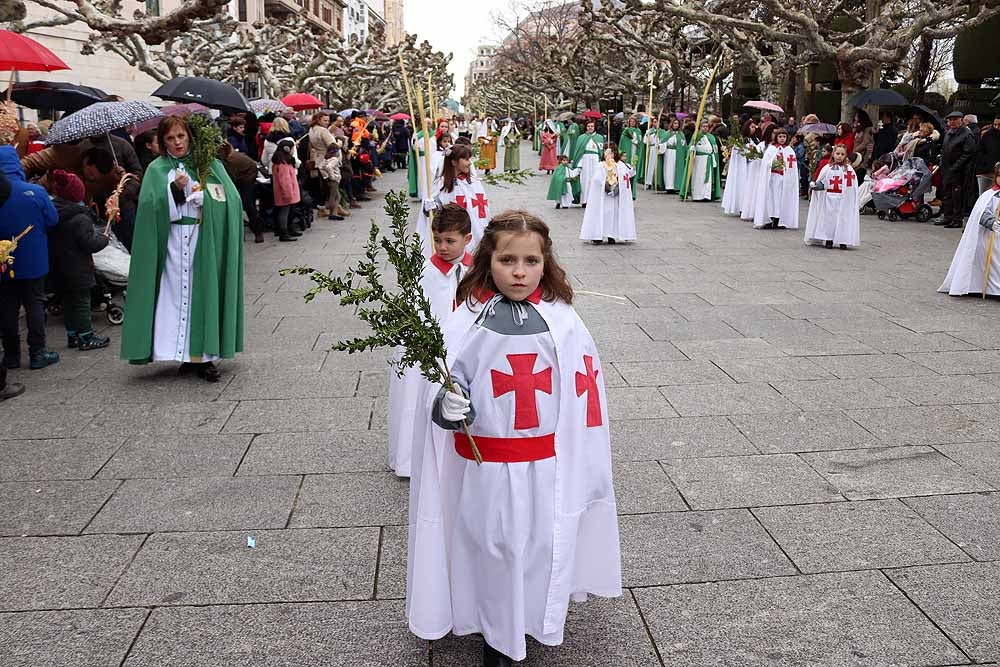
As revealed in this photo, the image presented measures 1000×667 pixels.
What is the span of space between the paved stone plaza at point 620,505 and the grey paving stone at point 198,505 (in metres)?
0.01

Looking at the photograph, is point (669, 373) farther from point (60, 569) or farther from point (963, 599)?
point (60, 569)

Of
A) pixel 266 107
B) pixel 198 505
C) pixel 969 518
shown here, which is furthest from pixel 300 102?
pixel 969 518

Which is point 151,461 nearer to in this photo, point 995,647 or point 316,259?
point 995,647

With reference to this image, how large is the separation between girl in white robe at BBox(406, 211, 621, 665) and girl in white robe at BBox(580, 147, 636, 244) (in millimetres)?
10697

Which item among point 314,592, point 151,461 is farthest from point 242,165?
point 314,592

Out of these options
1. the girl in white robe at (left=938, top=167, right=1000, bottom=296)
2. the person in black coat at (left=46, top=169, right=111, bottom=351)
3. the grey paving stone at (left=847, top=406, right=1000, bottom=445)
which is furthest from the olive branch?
the girl in white robe at (left=938, top=167, right=1000, bottom=296)

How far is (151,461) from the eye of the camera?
489cm

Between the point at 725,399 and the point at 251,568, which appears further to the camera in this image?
the point at 725,399

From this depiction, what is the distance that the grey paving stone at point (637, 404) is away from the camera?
18.6ft

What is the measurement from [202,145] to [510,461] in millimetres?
4112

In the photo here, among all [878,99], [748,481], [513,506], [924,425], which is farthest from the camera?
[878,99]

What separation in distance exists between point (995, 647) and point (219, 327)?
4.92m

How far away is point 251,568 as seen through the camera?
3711mm

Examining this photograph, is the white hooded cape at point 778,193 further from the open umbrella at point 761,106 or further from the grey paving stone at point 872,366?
the grey paving stone at point 872,366
